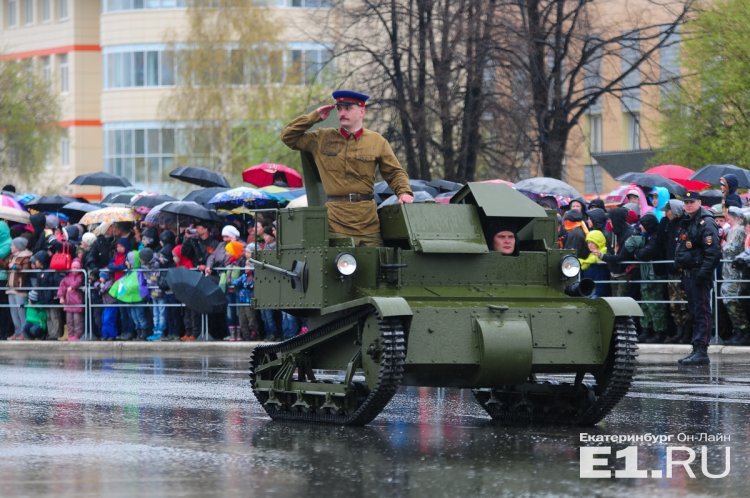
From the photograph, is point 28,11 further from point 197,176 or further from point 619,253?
point 619,253

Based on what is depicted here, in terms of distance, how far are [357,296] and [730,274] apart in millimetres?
10483

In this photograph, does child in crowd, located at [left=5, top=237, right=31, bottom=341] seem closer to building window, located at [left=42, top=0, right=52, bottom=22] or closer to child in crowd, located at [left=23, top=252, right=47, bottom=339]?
child in crowd, located at [left=23, top=252, right=47, bottom=339]

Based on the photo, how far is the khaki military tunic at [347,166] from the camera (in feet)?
47.2

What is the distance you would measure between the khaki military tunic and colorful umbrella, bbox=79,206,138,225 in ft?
48.6

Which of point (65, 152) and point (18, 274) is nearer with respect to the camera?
point (18, 274)

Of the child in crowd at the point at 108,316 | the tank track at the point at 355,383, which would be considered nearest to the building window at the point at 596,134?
the child in crowd at the point at 108,316

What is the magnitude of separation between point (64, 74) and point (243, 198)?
51985 millimetres

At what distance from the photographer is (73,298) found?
2920cm

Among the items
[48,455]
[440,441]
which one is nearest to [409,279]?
[440,441]

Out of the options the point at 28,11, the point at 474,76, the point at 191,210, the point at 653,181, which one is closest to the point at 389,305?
the point at 653,181

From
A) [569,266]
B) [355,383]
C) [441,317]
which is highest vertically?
[569,266]

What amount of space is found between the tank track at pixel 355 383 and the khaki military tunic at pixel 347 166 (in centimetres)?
104

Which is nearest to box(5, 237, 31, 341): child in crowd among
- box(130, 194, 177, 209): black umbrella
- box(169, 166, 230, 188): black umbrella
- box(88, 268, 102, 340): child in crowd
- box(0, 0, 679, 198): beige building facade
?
box(88, 268, 102, 340): child in crowd

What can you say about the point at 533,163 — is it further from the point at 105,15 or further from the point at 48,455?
the point at 105,15
